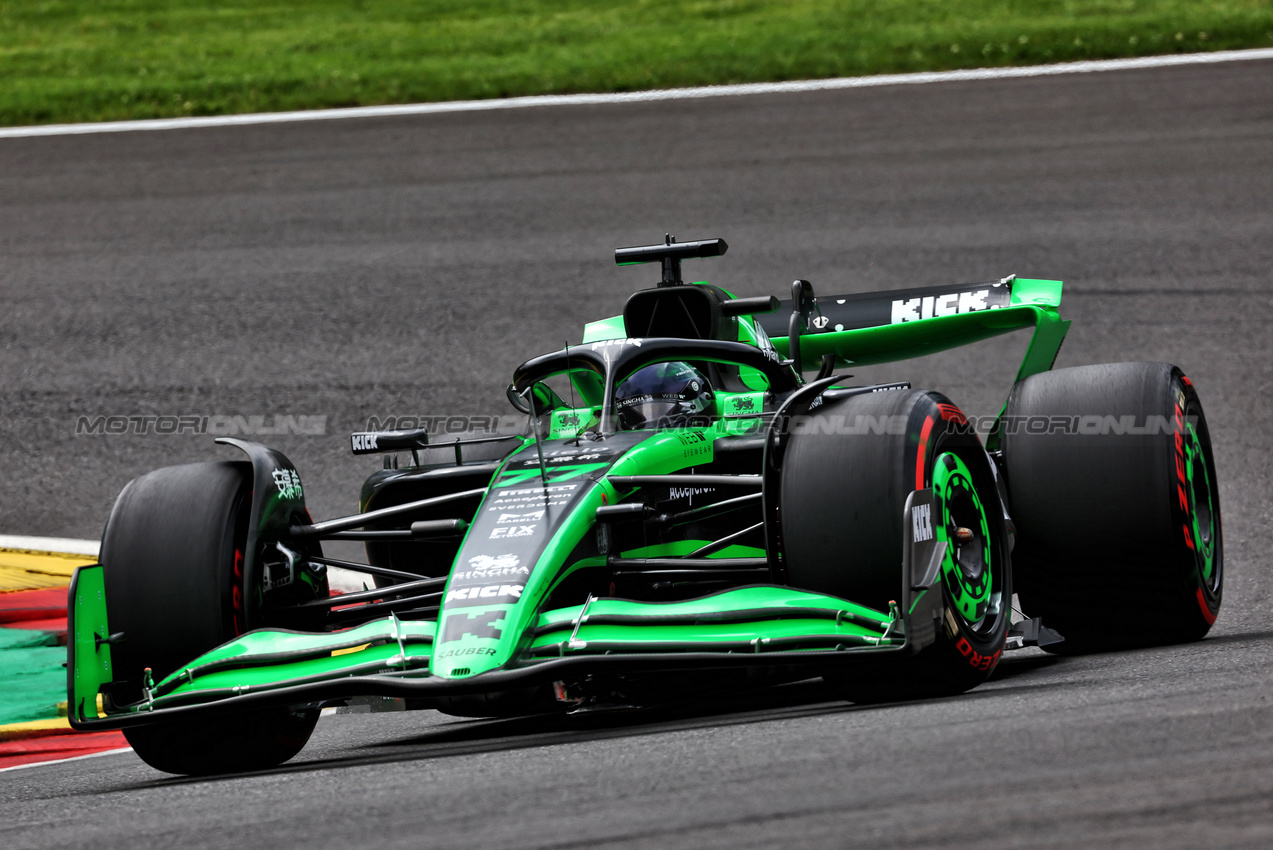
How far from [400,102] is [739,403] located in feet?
30.9

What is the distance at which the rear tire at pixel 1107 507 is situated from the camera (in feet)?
18.2

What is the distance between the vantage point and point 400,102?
14.5 meters

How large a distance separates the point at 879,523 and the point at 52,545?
20.4 feet

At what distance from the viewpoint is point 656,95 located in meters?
14.1

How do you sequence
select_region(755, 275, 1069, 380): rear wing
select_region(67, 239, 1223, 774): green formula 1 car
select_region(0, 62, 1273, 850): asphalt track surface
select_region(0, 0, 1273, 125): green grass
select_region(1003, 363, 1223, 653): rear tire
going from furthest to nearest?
select_region(0, 0, 1273, 125): green grass → select_region(0, 62, 1273, 850): asphalt track surface → select_region(755, 275, 1069, 380): rear wing → select_region(1003, 363, 1223, 653): rear tire → select_region(67, 239, 1223, 774): green formula 1 car

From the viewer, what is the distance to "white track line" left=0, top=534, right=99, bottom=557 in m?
8.97

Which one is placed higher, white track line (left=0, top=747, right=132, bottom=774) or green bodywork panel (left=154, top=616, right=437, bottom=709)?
green bodywork panel (left=154, top=616, right=437, bottom=709)

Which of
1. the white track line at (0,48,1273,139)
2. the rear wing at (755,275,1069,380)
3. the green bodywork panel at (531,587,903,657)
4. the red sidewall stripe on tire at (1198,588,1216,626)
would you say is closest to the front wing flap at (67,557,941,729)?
the green bodywork panel at (531,587,903,657)

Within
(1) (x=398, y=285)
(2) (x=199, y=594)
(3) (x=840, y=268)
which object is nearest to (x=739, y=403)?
(2) (x=199, y=594)

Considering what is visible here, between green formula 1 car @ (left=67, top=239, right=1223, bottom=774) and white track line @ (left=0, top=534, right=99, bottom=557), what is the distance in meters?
3.36

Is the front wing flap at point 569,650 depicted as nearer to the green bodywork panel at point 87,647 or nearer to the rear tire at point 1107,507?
the green bodywork panel at point 87,647

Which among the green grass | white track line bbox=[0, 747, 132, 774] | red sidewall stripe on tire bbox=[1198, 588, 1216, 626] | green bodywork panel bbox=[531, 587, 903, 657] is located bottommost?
white track line bbox=[0, 747, 132, 774]

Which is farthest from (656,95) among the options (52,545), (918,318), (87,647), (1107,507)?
(87,647)

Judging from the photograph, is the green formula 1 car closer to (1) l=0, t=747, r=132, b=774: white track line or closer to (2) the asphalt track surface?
(2) the asphalt track surface
